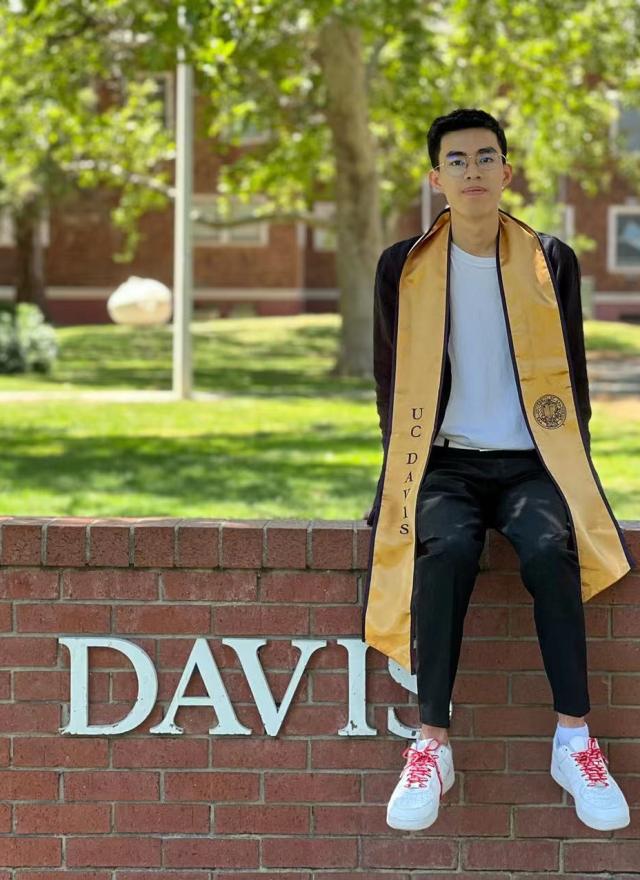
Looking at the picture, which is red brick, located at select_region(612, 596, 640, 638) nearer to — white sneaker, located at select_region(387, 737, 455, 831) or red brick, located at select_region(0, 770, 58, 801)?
white sneaker, located at select_region(387, 737, 455, 831)

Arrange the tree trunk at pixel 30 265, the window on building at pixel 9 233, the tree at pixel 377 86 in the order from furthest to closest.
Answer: the window on building at pixel 9 233, the tree trunk at pixel 30 265, the tree at pixel 377 86

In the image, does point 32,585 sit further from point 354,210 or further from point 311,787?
point 354,210

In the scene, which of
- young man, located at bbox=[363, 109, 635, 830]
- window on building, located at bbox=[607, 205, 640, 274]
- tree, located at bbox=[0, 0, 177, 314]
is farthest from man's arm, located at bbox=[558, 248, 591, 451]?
window on building, located at bbox=[607, 205, 640, 274]

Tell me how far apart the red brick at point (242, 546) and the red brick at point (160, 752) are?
0.49m

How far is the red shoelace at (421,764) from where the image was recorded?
3.83m

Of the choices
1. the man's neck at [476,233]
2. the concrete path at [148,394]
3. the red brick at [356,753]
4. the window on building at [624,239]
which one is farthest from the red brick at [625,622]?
the window on building at [624,239]

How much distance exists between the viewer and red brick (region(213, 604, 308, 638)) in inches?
166

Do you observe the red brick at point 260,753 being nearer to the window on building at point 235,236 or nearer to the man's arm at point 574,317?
the man's arm at point 574,317

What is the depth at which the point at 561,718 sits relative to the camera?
3926mm

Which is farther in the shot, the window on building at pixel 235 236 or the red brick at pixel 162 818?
the window on building at pixel 235 236

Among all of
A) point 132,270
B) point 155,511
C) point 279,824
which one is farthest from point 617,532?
point 132,270

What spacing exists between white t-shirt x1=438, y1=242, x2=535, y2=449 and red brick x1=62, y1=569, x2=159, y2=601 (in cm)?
88

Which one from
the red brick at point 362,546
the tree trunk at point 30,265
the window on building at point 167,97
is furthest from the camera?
the window on building at point 167,97

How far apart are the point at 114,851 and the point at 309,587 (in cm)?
88
